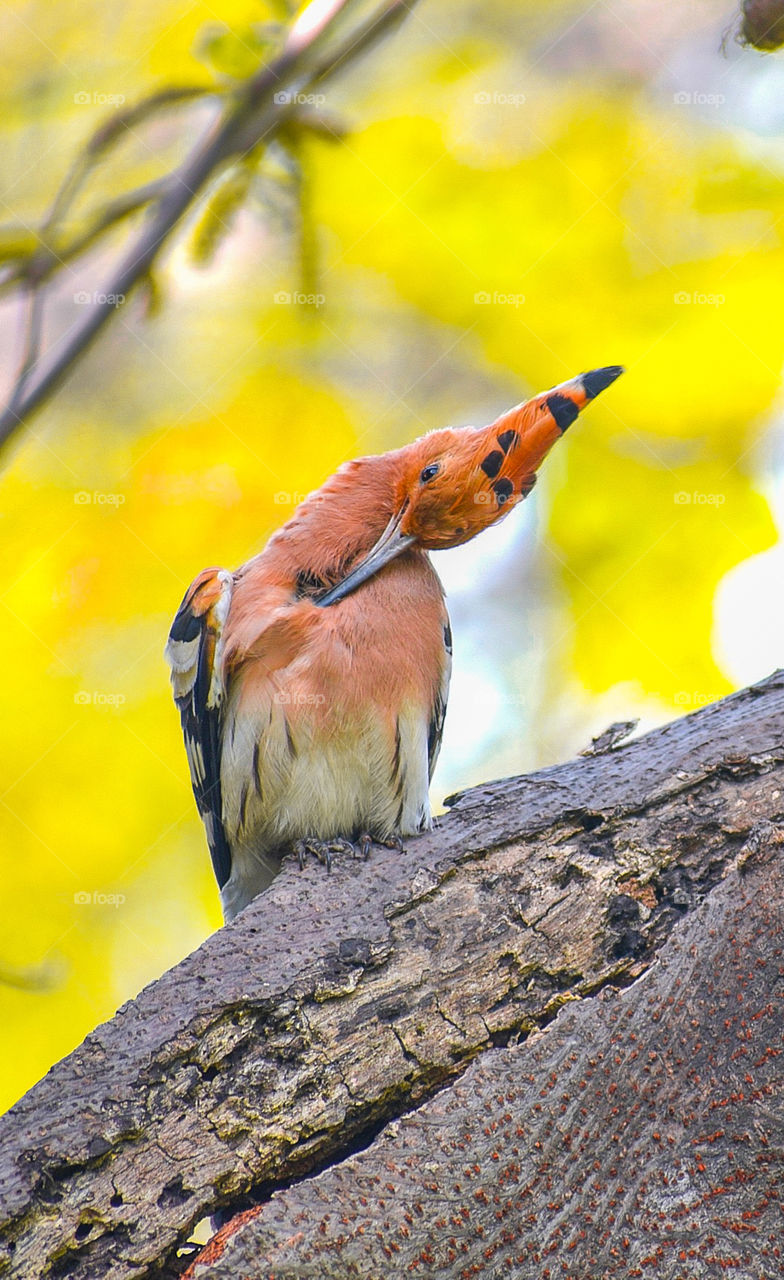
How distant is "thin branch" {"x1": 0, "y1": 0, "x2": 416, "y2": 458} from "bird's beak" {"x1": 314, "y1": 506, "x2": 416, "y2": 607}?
4.37ft

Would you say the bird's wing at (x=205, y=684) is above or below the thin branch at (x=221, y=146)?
below

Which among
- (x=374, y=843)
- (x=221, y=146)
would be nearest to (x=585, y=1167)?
(x=374, y=843)

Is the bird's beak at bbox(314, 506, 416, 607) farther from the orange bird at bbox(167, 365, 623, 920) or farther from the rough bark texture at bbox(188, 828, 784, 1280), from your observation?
the rough bark texture at bbox(188, 828, 784, 1280)

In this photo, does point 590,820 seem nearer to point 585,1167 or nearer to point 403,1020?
point 403,1020

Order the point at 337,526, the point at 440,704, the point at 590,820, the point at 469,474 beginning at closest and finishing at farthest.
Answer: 1. the point at 590,820
2. the point at 469,474
3. the point at 337,526
4. the point at 440,704

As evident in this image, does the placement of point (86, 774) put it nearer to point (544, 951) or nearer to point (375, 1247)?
point (544, 951)

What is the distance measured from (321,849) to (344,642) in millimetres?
839

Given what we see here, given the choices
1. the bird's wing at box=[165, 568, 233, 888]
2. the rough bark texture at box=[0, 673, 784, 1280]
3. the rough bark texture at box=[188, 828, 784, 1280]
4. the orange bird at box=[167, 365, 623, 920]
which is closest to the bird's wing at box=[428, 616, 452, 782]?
the orange bird at box=[167, 365, 623, 920]

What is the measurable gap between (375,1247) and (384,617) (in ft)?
8.30

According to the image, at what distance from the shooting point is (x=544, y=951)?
2770 mm

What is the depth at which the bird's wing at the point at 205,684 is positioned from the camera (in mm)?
4453

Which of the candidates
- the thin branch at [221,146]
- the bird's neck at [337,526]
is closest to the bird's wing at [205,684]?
the bird's neck at [337,526]

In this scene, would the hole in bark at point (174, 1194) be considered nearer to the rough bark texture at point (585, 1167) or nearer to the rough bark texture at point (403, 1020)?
the rough bark texture at point (403, 1020)

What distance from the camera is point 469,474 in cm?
401
